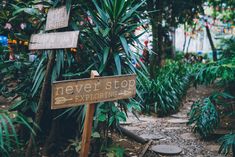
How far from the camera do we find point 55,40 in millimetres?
3229

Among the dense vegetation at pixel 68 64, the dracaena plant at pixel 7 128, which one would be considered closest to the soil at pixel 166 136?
the dense vegetation at pixel 68 64

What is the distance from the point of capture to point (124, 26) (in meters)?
3.67

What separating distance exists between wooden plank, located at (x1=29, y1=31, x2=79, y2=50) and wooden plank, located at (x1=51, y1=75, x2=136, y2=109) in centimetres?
56

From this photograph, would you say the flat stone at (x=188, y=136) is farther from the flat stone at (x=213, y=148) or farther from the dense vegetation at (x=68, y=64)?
the dense vegetation at (x=68, y=64)

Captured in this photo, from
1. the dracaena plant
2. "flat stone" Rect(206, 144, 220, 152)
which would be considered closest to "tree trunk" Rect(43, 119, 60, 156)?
the dracaena plant

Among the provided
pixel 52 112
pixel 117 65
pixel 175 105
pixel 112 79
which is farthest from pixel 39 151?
pixel 175 105

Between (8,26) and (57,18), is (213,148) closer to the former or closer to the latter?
(57,18)

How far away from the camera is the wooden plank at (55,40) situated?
307 centimetres

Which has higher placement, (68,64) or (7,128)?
(68,64)

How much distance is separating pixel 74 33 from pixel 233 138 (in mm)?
2249

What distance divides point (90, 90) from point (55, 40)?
90 cm

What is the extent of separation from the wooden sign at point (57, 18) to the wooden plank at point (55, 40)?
0.40 feet

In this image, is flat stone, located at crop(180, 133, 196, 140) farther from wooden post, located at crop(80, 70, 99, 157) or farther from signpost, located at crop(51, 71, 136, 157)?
wooden post, located at crop(80, 70, 99, 157)

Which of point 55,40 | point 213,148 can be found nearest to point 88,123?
point 55,40
